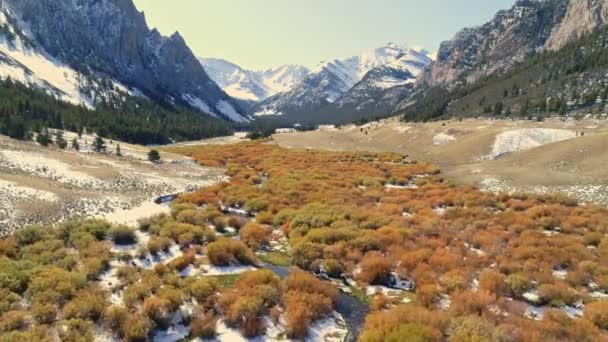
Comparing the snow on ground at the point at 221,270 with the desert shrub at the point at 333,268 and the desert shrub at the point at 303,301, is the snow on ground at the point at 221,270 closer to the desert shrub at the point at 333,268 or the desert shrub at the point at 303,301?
the desert shrub at the point at 303,301

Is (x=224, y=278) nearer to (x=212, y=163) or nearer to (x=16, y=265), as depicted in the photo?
(x=16, y=265)

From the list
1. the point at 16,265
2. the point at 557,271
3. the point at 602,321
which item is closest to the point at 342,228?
the point at 557,271

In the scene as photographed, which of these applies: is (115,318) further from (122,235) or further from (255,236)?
(255,236)

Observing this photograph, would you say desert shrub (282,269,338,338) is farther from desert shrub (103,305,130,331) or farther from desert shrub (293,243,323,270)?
desert shrub (103,305,130,331)

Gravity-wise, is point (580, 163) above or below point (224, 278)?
above

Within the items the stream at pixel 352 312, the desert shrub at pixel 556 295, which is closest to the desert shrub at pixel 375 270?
the stream at pixel 352 312

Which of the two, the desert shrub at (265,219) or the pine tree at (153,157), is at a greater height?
the pine tree at (153,157)

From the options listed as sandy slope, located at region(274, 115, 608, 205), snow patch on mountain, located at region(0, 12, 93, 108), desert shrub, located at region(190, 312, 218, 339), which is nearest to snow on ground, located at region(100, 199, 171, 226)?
desert shrub, located at region(190, 312, 218, 339)
